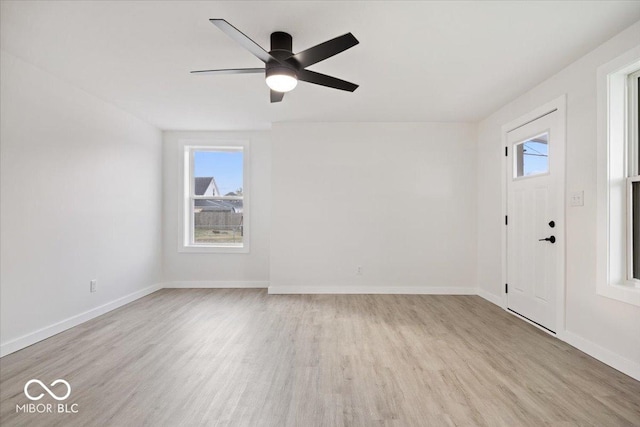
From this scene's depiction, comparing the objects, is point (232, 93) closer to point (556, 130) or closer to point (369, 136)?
point (369, 136)

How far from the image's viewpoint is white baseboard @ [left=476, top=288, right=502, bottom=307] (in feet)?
13.4

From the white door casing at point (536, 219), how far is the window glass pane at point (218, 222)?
4.05m

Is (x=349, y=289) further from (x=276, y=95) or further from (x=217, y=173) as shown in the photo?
(x=276, y=95)

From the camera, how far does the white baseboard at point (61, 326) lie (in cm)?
267

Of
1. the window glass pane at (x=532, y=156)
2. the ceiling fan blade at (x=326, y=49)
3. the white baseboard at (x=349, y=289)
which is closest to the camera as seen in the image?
the ceiling fan blade at (x=326, y=49)

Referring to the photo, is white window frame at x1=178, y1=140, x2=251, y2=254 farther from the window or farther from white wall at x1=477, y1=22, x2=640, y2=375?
white wall at x1=477, y1=22, x2=640, y2=375

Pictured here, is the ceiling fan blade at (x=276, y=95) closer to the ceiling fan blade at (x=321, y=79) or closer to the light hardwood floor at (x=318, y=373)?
the ceiling fan blade at (x=321, y=79)

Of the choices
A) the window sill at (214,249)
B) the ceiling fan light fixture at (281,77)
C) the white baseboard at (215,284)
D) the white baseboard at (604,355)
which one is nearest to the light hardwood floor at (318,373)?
the white baseboard at (604,355)

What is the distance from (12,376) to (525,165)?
522 cm

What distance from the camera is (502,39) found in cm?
246

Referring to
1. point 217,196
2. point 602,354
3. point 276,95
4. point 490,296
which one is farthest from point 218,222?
point 602,354

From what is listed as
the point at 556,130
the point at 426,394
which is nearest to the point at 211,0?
the point at 426,394

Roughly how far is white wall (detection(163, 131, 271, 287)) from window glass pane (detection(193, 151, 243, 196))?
10.2 inches

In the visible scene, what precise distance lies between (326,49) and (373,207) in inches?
119
